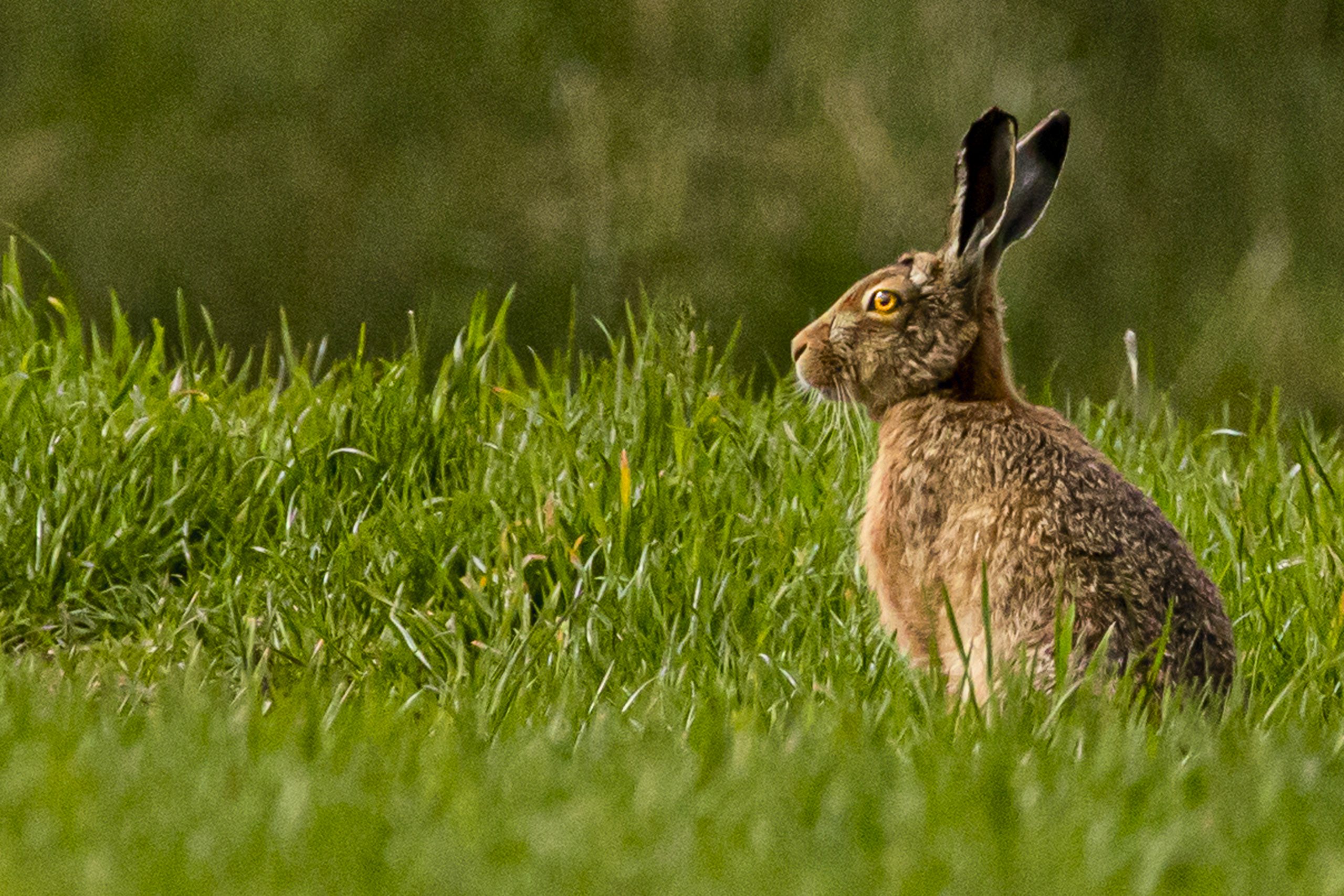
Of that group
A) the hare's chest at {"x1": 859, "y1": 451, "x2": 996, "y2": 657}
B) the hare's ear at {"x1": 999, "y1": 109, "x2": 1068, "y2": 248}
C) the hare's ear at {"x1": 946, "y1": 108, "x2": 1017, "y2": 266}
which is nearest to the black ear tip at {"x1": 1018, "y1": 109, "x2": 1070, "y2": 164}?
the hare's ear at {"x1": 999, "y1": 109, "x2": 1068, "y2": 248}

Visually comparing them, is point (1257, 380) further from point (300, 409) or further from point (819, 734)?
point (819, 734)

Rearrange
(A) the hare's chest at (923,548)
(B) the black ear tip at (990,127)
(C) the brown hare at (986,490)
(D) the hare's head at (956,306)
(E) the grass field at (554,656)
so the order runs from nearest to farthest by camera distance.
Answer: (E) the grass field at (554,656)
(C) the brown hare at (986,490)
(A) the hare's chest at (923,548)
(B) the black ear tip at (990,127)
(D) the hare's head at (956,306)

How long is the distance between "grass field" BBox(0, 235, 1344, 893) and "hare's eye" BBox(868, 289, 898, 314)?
0.59 metres

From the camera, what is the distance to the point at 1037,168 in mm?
4531

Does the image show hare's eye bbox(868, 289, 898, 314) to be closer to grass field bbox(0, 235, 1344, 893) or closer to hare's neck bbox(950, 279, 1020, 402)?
hare's neck bbox(950, 279, 1020, 402)

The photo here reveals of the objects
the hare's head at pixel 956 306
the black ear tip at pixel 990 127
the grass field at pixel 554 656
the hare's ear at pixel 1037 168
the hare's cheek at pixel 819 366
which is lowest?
the grass field at pixel 554 656

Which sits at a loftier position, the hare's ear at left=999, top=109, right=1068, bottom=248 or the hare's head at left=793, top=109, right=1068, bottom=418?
the hare's ear at left=999, top=109, right=1068, bottom=248

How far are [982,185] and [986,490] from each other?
80 cm

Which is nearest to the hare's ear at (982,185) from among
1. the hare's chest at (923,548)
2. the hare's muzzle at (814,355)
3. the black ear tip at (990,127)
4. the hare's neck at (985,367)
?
the black ear tip at (990,127)

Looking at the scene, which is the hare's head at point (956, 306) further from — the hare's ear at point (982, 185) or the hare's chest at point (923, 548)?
the hare's chest at point (923, 548)

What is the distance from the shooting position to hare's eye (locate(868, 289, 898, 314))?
4617mm

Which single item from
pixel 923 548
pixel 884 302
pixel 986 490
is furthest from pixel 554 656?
pixel 884 302

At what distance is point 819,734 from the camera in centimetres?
316

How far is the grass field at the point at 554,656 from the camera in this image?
8.55ft
